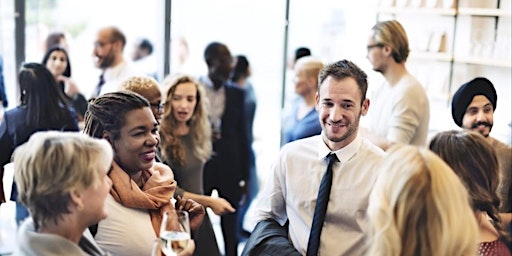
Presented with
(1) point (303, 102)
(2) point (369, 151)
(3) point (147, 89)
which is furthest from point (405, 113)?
(3) point (147, 89)

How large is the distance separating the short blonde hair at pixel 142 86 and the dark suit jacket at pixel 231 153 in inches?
67.4

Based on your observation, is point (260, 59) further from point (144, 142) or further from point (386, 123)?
point (144, 142)

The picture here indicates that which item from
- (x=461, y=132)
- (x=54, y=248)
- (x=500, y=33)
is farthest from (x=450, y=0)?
(x=54, y=248)

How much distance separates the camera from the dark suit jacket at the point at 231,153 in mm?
4953

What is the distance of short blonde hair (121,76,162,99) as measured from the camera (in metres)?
3.19

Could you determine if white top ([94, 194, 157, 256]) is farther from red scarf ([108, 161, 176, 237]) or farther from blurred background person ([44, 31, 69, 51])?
blurred background person ([44, 31, 69, 51])

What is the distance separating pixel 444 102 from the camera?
5.36 metres

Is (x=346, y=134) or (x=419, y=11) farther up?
(x=419, y=11)

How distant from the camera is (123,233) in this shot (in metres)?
2.36

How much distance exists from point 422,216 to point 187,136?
83.0 inches

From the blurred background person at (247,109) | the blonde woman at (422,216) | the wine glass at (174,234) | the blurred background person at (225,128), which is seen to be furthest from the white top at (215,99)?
the blonde woman at (422,216)

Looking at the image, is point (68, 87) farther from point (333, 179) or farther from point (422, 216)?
point (422, 216)

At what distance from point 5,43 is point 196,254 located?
125 inches

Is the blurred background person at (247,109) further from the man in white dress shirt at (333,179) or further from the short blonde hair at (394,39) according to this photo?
the man in white dress shirt at (333,179)
